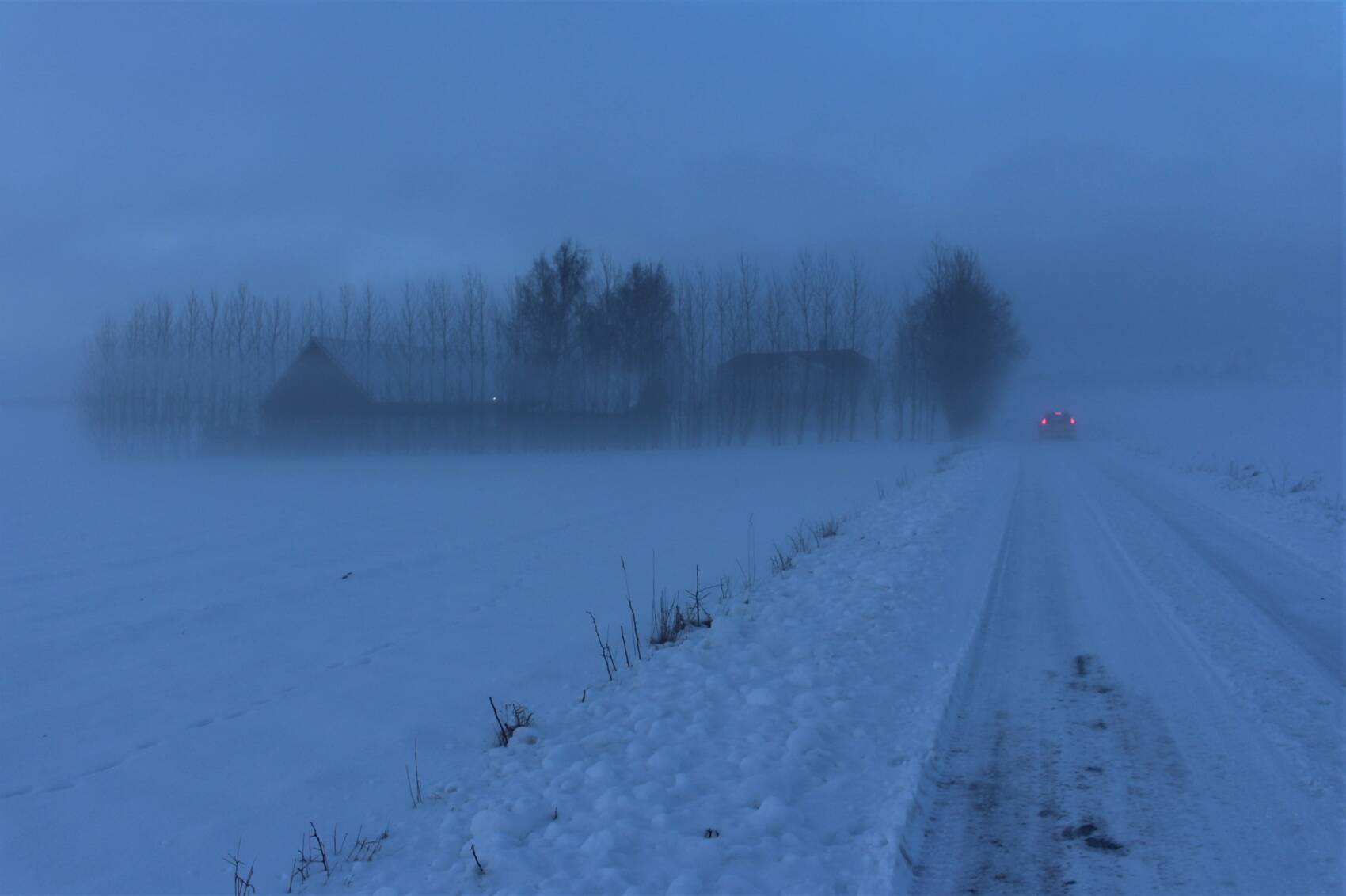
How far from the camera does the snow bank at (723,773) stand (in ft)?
10.9

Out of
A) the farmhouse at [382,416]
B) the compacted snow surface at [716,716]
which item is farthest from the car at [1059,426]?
the compacted snow surface at [716,716]

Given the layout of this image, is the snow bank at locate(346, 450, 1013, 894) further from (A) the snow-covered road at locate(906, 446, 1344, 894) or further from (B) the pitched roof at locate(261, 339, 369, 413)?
(B) the pitched roof at locate(261, 339, 369, 413)

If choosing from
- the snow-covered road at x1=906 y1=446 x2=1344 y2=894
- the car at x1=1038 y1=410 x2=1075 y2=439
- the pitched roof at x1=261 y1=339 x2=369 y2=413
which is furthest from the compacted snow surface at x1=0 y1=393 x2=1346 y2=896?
the pitched roof at x1=261 y1=339 x2=369 y2=413

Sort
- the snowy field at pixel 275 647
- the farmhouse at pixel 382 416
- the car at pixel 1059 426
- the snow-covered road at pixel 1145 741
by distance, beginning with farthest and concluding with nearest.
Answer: the farmhouse at pixel 382 416 → the car at pixel 1059 426 → the snowy field at pixel 275 647 → the snow-covered road at pixel 1145 741

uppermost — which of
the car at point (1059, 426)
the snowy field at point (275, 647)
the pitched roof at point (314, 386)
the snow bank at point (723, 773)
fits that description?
the pitched roof at point (314, 386)

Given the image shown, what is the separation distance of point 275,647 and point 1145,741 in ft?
23.9

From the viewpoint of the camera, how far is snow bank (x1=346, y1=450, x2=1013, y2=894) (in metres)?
3.31

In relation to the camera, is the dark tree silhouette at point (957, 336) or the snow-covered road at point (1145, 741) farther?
the dark tree silhouette at point (957, 336)

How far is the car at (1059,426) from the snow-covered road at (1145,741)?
39124 millimetres

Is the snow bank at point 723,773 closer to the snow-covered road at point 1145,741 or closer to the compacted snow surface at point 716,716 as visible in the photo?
the compacted snow surface at point 716,716

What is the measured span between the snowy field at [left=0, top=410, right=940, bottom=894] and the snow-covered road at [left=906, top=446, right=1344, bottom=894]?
2930 millimetres

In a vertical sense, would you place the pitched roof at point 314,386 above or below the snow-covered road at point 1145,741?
above

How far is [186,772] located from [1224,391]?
110760 millimetres

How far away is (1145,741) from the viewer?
4.29m
